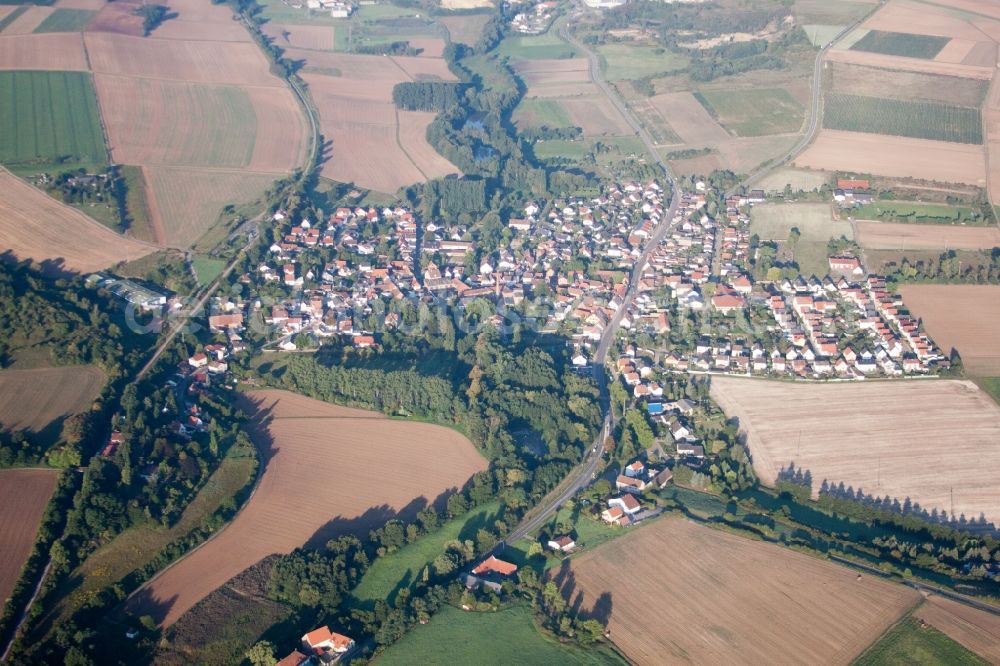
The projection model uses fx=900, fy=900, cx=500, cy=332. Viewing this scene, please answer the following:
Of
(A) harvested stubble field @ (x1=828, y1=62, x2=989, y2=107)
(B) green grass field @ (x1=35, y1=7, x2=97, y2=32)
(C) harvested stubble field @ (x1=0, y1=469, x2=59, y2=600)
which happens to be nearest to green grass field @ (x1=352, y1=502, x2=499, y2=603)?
(C) harvested stubble field @ (x1=0, y1=469, x2=59, y2=600)

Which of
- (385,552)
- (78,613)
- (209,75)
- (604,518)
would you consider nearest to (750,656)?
(604,518)

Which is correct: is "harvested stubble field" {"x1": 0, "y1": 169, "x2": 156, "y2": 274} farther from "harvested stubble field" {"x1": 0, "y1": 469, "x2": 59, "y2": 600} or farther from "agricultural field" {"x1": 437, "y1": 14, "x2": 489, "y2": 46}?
"agricultural field" {"x1": 437, "y1": 14, "x2": 489, "y2": 46}

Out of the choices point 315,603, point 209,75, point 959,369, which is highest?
point 209,75

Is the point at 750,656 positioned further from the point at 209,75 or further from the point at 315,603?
the point at 209,75

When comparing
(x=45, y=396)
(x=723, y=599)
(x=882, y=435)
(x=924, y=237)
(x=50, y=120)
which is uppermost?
(x=50, y=120)

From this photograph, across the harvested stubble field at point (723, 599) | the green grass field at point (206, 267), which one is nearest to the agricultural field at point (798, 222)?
the harvested stubble field at point (723, 599)

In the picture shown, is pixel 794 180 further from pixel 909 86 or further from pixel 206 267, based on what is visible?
pixel 206 267

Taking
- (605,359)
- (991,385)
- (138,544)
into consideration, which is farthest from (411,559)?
(991,385)
